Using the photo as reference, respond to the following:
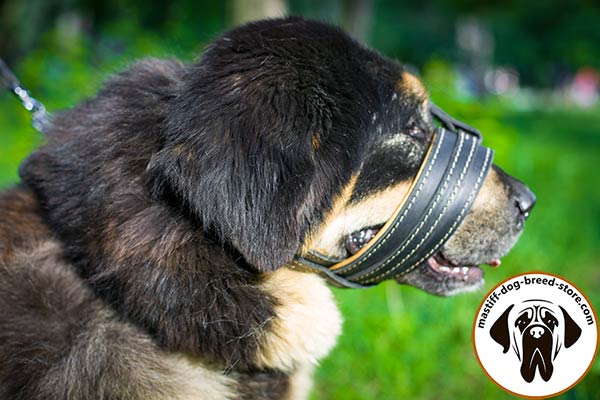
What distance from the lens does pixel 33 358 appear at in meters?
2.28

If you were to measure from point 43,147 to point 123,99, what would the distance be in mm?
379

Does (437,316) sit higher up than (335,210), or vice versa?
(335,210)

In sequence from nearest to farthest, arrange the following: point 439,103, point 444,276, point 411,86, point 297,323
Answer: point 297,323 → point 411,86 → point 444,276 → point 439,103

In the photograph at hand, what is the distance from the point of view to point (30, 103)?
316 cm

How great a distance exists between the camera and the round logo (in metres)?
2.01

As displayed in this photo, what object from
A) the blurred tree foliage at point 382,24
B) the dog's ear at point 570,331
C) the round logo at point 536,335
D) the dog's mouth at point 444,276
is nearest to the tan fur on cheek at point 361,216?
the dog's mouth at point 444,276

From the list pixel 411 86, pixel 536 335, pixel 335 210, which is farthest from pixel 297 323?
pixel 411 86

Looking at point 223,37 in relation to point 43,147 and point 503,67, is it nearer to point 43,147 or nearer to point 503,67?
point 43,147

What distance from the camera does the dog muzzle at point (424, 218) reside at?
263 centimetres

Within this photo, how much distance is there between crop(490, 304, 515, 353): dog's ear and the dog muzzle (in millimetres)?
632

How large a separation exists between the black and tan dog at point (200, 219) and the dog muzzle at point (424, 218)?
2.5 inches

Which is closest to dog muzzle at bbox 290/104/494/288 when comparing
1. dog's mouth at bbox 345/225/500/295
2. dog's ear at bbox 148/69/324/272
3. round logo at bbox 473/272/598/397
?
dog's mouth at bbox 345/225/500/295

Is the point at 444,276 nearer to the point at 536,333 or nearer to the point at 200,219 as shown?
the point at 536,333

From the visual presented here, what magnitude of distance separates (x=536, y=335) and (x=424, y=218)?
0.72 metres
